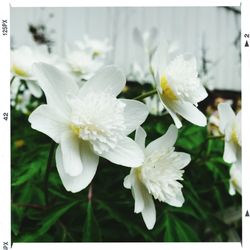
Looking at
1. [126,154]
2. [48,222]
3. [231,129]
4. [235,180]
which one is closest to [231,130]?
[231,129]

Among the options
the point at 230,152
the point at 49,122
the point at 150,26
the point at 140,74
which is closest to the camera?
the point at 49,122

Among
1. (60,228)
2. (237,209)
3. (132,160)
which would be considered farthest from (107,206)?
(237,209)

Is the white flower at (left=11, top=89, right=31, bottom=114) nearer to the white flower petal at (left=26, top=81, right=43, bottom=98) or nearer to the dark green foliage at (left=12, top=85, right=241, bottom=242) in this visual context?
the dark green foliage at (left=12, top=85, right=241, bottom=242)

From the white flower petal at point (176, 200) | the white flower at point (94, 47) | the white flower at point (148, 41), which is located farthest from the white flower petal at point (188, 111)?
the white flower at point (94, 47)

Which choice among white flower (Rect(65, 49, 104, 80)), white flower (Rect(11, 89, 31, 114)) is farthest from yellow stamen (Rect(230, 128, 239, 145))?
white flower (Rect(11, 89, 31, 114))

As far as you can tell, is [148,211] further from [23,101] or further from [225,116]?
[23,101]

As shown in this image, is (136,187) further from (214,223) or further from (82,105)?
(214,223)
